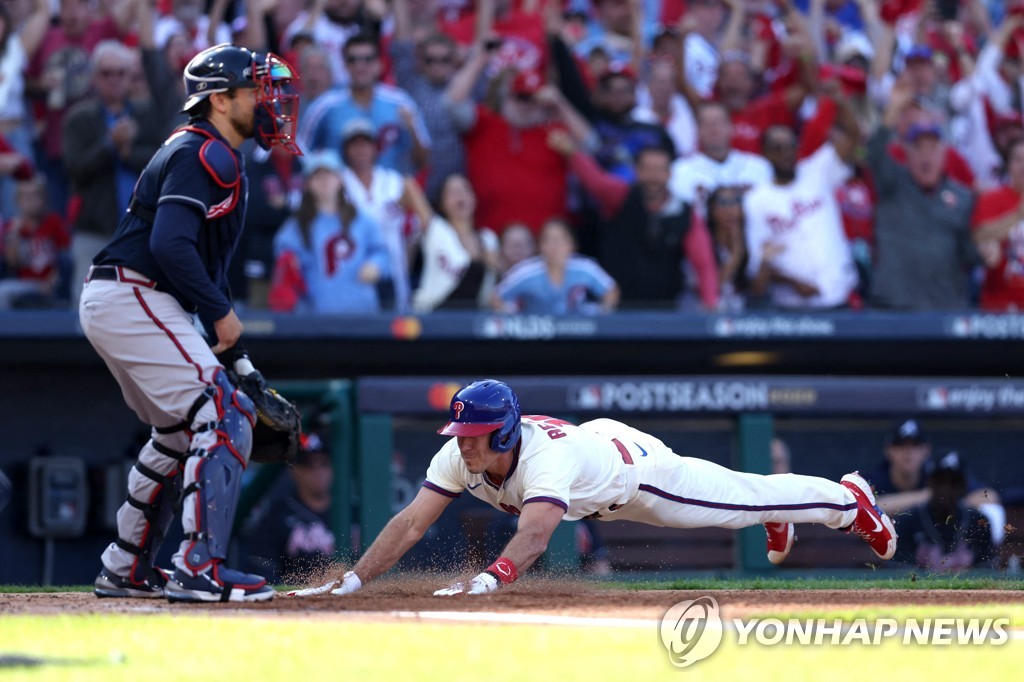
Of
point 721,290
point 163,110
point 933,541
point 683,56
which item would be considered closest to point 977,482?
point 933,541

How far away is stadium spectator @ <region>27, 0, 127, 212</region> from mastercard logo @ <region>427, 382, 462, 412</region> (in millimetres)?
2860

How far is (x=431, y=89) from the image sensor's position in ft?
33.2

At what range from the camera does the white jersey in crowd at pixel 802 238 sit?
32.9ft

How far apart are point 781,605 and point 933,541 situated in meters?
3.45

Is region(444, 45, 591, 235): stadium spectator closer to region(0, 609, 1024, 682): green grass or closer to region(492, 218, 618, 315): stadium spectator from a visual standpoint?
region(492, 218, 618, 315): stadium spectator

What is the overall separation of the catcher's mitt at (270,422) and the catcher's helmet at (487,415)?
22.5 inches

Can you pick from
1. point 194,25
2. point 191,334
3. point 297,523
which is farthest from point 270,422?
point 194,25

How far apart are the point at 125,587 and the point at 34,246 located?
4.53m

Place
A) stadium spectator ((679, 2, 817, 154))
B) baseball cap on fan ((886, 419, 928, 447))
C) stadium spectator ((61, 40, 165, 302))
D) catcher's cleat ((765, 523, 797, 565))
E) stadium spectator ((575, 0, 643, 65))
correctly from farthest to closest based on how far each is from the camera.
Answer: stadium spectator ((575, 0, 643, 65)), stadium spectator ((679, 2, 817, 154)), stadium spectator ((61, 40, 165, 302)), baseball cap on fan ((886, 419, 928, 447)), catcher's cleat ((765, 523, 797, 565))

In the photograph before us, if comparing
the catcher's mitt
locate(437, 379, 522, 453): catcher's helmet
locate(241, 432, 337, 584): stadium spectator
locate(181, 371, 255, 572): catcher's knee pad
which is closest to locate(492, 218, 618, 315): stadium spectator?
locate(241, 432, 337, 584): stadium spectator

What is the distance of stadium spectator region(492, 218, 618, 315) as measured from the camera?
9.51 m

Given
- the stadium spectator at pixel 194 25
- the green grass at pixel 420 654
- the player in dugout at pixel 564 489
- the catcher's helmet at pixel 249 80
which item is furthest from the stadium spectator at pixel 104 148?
the green grass at pixel 420 654

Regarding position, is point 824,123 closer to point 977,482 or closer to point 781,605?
point 977,482

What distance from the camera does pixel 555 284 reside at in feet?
31.3
